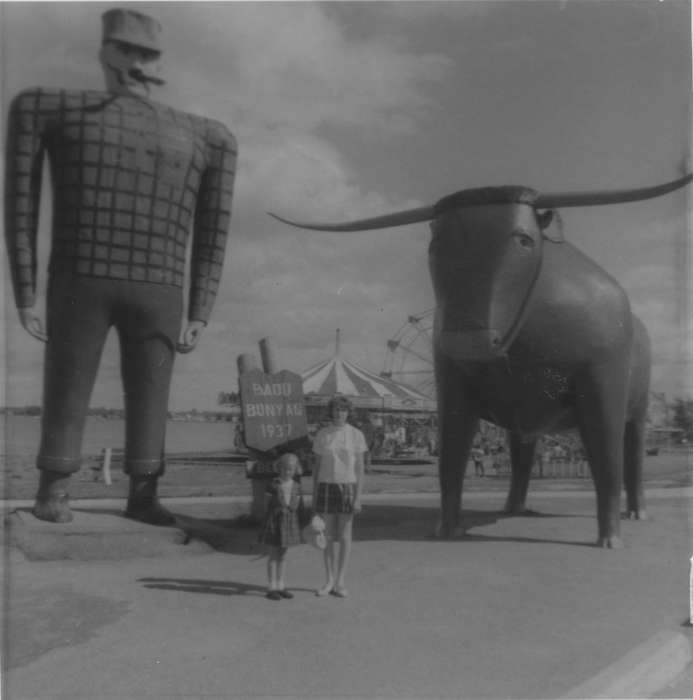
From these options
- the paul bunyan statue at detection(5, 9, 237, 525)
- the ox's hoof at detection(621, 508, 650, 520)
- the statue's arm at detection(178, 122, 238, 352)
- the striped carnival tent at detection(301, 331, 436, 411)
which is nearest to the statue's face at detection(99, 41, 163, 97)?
the paul bunyan statue at detection(5, 9, 237, 525)

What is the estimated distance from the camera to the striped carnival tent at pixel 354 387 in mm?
12953

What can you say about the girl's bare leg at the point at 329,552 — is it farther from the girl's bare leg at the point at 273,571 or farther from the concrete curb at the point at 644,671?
the concrete curb at the point at 644,671

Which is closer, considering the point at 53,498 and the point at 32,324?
the point at 32,324

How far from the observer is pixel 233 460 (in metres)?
20.5

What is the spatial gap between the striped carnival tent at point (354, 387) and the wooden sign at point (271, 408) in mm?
4457

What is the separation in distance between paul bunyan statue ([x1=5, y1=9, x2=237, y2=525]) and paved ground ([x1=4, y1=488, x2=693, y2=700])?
784 mm

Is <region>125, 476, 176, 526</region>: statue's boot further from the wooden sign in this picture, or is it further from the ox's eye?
the ox's eye

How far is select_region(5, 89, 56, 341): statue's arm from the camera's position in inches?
203

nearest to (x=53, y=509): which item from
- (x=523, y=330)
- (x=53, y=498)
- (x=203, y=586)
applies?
(x=53, y=498)

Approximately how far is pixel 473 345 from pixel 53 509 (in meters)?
3.13

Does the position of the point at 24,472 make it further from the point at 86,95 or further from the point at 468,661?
the point at 468,661

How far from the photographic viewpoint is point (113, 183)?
532 cm

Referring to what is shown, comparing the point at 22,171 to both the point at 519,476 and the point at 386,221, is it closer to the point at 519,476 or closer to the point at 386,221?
the point at 386,221

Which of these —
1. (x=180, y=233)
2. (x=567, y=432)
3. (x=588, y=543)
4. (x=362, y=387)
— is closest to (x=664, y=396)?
(x=567, y=432)
